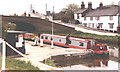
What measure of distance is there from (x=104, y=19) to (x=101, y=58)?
69.5 inches

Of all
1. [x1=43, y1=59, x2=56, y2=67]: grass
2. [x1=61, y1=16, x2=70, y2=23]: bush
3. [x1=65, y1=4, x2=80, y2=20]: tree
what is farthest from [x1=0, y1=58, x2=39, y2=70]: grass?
[x1=65, y1=4, x2=80, y2=20]: tree

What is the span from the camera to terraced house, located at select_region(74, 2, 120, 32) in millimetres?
9172

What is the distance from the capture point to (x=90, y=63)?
895 cm

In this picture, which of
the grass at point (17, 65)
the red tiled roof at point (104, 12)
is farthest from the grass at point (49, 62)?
the red tiled roof at point (104, 12)

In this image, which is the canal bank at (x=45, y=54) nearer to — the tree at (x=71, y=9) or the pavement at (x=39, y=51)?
the pavement at (x=39, y=51)

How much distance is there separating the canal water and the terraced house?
138cm

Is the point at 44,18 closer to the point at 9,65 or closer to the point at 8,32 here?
the point at 8,32

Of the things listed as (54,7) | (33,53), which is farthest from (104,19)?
(33,53)

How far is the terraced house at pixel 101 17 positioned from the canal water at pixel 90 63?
54.3 inches

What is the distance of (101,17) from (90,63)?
2.15m

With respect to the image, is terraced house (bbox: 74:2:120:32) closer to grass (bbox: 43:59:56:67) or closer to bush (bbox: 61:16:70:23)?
bush (bbox: 61:16:70:23)

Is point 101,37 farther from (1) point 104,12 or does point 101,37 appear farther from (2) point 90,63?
(2) point 90,63

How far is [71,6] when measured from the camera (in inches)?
373

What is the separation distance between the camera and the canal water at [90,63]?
8.77 metres
